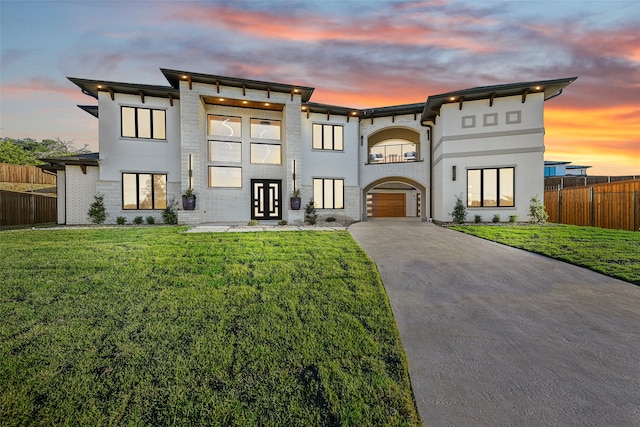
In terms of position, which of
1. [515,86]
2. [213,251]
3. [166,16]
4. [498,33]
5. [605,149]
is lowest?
[213,251]

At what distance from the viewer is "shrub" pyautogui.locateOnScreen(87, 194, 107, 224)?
12.1 m

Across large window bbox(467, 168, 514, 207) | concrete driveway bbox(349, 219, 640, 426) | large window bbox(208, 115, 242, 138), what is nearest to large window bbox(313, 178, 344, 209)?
large window bbox(208, 115, 242, 138)

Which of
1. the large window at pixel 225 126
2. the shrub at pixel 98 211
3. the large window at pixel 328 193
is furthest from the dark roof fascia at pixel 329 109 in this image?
the shrub at pixel 98 211

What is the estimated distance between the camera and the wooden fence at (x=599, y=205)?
998 centimetres

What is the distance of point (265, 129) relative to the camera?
1467 centimetres

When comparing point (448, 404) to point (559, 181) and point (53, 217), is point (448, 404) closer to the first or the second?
point (53, 217)

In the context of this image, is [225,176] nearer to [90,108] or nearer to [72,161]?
[72,161]

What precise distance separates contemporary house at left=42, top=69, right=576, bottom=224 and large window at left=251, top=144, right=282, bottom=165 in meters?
0.05

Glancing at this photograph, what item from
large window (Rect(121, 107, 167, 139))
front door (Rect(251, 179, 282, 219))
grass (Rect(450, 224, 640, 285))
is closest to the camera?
grass (Rect(450, 224, 640, 285))

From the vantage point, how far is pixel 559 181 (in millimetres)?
19984

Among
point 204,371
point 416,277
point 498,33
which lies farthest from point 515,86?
point 204,371

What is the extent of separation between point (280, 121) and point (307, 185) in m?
3.72

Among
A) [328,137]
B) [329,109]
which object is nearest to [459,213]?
[328,137]

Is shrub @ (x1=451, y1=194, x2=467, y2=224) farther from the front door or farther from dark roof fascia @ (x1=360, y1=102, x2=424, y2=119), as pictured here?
the front door
